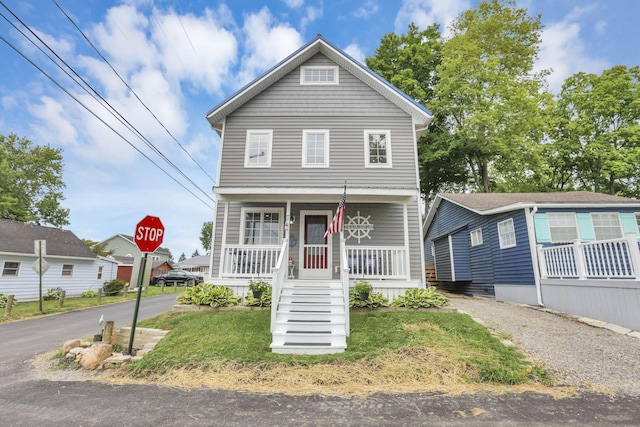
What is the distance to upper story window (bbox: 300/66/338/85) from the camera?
33.4 ft

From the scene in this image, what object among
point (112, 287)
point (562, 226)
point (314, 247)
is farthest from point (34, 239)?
point (562, 226)

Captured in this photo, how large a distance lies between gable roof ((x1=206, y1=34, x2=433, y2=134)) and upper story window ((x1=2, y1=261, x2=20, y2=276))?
577 inches

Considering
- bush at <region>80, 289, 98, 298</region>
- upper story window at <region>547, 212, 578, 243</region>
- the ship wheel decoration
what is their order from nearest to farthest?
the ship wheel decoration, upper story window at <region>547, 212, 578, 243</region>, bush at <region>80, 289, 98, 298</region>

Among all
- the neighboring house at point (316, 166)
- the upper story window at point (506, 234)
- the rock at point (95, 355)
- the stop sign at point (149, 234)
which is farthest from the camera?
the upper story window at point (506, 234)

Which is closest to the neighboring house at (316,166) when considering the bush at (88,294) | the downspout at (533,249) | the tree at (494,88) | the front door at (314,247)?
the front door at (314,247)

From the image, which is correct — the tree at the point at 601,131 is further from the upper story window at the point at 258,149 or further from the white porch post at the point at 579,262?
the upper story window at the point at 258,149

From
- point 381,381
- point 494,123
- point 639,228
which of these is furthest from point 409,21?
point 381,381

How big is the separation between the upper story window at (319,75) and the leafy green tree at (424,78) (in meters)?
11.3

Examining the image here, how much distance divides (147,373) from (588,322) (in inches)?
360

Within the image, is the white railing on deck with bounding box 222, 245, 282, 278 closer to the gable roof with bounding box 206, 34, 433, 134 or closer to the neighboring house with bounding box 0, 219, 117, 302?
the gable roof with bounding box 206, 34, 433, 134

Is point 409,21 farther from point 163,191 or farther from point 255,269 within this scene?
point 255,269

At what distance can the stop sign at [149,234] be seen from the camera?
17.3 feet

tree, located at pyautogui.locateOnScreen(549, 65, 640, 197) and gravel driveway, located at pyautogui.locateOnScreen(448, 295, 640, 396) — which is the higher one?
tree, located at pyautogui.locateOnScreen(549, 65, 640, 197)

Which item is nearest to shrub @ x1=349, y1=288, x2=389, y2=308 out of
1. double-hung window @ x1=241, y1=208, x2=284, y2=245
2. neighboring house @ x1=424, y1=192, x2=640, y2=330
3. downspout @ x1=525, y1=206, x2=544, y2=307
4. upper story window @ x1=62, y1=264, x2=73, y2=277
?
double-hung window @ x1=241, y1=208, x2=284, y2=245
